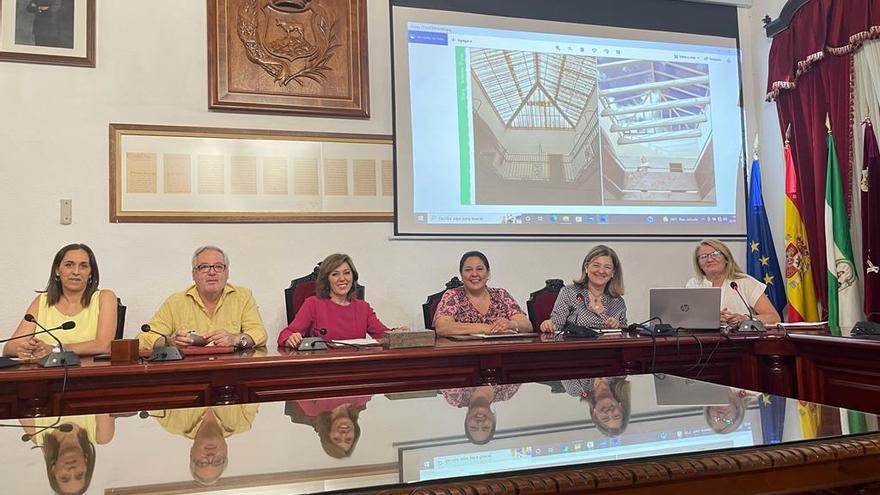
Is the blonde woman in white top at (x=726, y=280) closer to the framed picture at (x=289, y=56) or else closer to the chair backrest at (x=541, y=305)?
the chair backrest at (x=541, y=305)

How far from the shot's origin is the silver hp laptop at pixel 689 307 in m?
3.07

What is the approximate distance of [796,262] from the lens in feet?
14.4

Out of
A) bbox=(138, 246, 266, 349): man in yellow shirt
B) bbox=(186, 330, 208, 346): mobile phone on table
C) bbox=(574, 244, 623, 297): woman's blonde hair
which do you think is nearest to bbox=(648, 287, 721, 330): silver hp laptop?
bbox=(574, 244, 623, 297): woman's blonde hair

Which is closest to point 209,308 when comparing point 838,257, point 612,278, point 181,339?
point 181,339

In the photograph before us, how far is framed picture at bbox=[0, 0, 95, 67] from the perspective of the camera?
3.64 meters

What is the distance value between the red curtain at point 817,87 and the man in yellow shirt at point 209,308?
337cm

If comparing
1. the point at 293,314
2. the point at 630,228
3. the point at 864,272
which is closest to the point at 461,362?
the point at 293,314

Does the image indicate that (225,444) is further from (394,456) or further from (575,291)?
(575,291)

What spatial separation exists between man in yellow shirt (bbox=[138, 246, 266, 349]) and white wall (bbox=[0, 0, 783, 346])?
807mm

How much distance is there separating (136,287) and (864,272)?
4085mm

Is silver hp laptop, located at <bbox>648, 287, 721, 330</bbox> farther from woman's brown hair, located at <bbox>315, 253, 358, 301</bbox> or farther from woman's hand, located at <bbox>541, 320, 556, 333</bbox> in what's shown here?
woman's brown hair, located at <bbox>315, 253, 358, 301</bbox>

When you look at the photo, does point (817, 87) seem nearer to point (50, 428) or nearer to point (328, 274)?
point (328, 274)

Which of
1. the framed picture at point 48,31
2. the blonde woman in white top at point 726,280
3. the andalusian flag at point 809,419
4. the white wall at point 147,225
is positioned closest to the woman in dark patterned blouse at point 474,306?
the white wall at point 147,225

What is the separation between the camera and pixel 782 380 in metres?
2.91
